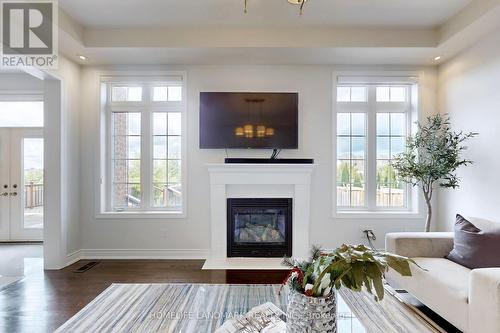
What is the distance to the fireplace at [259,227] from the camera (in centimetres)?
420

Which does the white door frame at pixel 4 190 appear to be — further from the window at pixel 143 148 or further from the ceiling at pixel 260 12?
the ceiling at pixel 260 12

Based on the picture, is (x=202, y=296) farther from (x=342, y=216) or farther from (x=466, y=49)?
(x=466, y=49)

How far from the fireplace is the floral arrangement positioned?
279cm

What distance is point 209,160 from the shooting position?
4250mm

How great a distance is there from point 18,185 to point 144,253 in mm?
2856

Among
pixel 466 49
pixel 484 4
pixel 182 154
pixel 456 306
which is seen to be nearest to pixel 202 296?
pixel 456 306

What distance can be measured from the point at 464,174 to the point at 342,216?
164 centimetres

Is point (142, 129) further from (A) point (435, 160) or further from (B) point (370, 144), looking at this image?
(A) point (435, 160)

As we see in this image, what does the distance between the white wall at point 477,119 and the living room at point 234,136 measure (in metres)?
0.02

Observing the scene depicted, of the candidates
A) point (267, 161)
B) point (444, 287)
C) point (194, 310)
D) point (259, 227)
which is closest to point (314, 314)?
point (194, 310)

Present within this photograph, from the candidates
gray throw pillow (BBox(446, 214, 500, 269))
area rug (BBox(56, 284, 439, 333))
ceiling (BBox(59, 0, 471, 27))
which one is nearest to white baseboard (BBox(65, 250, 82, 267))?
area rug (BBox(56, 284, 439, 333))

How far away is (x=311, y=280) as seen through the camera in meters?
1.41

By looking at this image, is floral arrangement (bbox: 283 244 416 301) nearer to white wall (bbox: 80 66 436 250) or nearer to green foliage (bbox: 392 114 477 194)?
green foliage (bbox: 392 114 477 194)

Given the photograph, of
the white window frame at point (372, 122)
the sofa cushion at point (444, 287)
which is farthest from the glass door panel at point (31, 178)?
the sofa cushion at point (444, 287)
